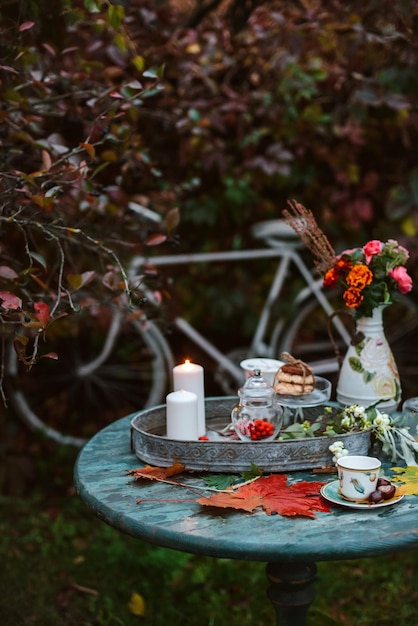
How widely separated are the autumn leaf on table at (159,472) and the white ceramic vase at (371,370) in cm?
48

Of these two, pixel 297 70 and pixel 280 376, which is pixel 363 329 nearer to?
pixel 280 376

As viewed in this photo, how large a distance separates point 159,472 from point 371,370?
0.55 meters

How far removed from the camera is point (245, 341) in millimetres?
3504

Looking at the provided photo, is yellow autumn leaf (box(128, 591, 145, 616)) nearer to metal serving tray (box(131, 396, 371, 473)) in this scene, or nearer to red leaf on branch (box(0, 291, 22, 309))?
metal serving tray (box(131, 396, 371, 473))

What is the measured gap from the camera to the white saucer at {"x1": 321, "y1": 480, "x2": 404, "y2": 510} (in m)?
1.30

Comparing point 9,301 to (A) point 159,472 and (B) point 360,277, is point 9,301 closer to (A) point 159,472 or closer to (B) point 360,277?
(A) point 159,472

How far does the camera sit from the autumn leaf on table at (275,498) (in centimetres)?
130

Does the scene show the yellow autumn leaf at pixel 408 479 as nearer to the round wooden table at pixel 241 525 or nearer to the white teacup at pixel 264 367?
the round wooden table at pixel 241 525

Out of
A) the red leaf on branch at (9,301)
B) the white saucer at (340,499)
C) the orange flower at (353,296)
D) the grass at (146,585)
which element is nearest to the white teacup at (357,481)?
the white saucer at (340,499)

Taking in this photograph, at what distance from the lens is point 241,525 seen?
126cm

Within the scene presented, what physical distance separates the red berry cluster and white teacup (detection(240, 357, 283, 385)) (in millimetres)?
215

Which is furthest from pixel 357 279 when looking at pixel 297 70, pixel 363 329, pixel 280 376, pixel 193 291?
pixel 193 291

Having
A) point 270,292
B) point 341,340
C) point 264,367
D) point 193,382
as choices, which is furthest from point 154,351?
point 193,382

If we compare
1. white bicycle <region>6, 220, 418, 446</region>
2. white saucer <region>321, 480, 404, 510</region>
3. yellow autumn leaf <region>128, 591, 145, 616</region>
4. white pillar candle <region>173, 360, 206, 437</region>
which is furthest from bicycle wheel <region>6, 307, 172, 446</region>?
white saucer <region>321, 480, 404, 510</region>
